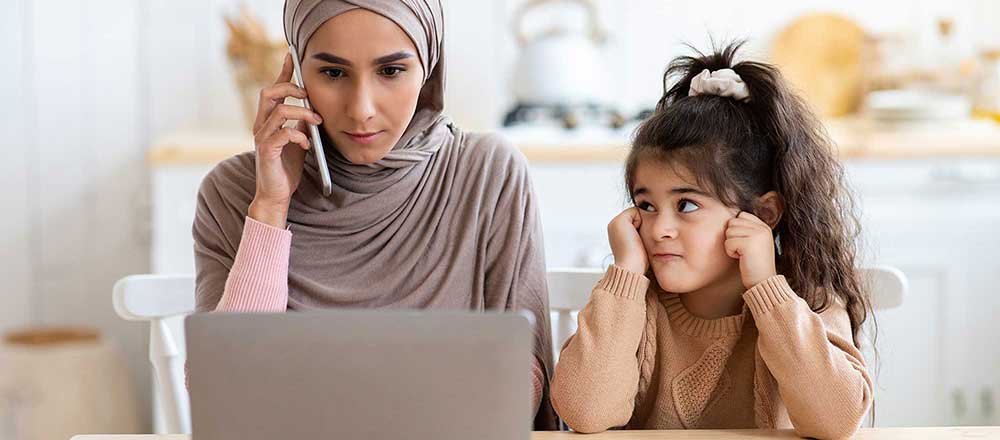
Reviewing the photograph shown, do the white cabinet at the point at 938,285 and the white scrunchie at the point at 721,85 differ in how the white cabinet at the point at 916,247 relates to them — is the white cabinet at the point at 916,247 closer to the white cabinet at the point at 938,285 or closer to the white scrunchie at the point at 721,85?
the white cabinet at the point at 938,285

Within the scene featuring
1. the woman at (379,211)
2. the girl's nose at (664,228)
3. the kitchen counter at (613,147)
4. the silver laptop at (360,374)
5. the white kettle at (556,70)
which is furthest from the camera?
the white kettle at (556,70)

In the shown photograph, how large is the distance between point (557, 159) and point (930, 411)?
0.99m

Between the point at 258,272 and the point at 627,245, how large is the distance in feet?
1.38

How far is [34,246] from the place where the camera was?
2.89m

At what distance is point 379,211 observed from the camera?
4.83 feet

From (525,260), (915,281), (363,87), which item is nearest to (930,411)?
(915,281)

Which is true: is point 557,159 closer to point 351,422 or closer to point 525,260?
point 525,260

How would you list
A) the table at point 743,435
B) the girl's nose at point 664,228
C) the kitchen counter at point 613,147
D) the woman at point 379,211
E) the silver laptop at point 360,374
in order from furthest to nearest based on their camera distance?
the kitchen counter at point 613,147 → the woman at point 379,211 → the girl's nose at point 664,228 → the table at point 743,435 → the silver laptop at point 360,374

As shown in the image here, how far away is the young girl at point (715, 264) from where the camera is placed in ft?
4.12

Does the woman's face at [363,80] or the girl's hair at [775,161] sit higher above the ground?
the woman's face at [363,80]

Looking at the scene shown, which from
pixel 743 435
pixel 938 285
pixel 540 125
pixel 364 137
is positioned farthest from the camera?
pixel 540 125

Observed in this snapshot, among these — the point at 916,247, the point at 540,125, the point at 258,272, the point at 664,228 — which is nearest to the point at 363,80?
the point at 258,272

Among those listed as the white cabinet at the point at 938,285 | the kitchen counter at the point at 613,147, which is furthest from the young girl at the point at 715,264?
the white cabinet at the point at 938,285

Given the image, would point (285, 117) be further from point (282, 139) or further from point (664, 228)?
point (664, 228)
